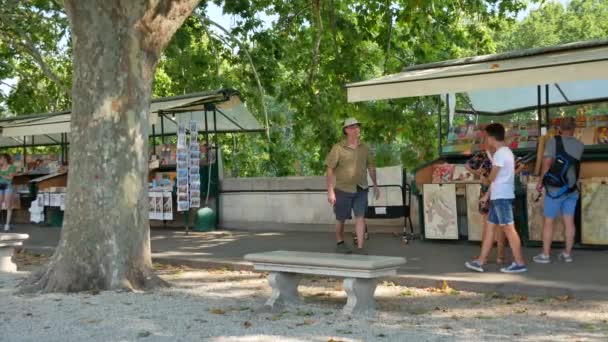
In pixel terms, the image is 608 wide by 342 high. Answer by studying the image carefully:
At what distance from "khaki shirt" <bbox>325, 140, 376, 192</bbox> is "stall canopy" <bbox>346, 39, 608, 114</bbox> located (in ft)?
2.90

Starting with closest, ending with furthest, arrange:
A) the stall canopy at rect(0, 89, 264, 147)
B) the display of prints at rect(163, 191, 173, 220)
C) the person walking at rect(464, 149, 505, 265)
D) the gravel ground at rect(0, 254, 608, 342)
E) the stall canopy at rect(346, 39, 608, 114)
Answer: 1. the gravel ground at rect(0, 254, 608, 342)
2. the stall canopy at rect(346, 39, 608, 114)
3. the person walking at rect(464, 149, 505, 265)
4. the stall canopy at rect(0, 89, 264, 147)
5. the display of prints at rect(163, 191, 173, 220)

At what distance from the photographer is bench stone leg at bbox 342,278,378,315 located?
23.4 ft

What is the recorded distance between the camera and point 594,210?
1027cm

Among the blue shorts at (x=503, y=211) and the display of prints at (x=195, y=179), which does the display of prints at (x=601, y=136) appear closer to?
the blue shorts at (x=503, y=211)

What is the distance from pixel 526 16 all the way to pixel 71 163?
175ft

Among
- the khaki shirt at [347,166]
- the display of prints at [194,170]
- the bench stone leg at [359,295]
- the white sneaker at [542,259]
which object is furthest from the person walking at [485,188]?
the display of prints at [194,170]

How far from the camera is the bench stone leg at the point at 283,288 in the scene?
7645 millimetres

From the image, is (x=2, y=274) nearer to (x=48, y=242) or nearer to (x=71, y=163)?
(x=71, y=163)

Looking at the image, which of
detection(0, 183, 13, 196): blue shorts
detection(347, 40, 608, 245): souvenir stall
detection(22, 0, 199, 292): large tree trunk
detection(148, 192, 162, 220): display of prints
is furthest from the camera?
detection(0, 183, 13, 196): blue shorts

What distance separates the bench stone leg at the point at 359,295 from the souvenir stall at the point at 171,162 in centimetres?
790

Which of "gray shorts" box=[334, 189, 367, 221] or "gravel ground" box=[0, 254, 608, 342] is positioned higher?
"gray shorts" box=[334, 189, 367, 221]

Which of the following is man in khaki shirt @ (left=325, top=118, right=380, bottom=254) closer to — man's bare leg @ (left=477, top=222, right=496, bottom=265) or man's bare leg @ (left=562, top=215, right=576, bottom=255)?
man's bare leg @ (left=477, top=222, right=496, bottom=265)

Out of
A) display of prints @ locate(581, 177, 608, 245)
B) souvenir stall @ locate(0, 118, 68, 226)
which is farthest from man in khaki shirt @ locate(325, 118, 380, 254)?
souvenir stall @ locate(0, 118, 68, 226)

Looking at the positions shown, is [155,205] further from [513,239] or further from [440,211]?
[513,239]
